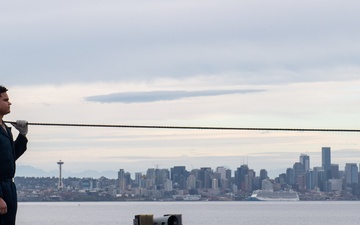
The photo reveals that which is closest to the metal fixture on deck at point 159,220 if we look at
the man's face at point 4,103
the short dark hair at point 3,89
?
the man's face at point 4,103

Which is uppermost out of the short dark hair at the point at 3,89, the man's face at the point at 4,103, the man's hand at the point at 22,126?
the short dark hair at the point at 3,89

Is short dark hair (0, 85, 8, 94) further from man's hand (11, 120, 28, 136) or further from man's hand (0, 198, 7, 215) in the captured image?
man's hand (0, 198, 7, 215)

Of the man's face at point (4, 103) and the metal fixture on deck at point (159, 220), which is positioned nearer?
the man's face at point (4, 103)

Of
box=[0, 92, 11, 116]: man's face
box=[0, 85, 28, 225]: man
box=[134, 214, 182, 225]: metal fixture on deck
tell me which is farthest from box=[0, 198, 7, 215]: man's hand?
box=[134, 214, 182, 225]: metal fixture on deck

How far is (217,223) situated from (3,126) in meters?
165

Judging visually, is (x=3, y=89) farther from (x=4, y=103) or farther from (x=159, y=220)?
(x=159, y=220)

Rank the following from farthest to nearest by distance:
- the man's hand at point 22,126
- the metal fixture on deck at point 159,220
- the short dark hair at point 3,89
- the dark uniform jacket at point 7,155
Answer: the metal fixture on deck at point 159,220
the man's hand at point 22,126
the dark uniform jacket at point 7,155
the short dark hair at point 3,89

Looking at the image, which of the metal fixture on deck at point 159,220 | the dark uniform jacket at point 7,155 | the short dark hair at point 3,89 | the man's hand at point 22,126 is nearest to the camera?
the short dark hair at point 3,89

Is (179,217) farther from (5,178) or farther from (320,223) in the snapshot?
(320,223)

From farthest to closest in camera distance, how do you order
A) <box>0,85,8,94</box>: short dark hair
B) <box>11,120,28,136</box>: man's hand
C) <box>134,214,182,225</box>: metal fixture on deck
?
<box>134,214,182,225</box>: metal fixture on deck → <box>11,120,28,136</box>: man's hand → <box>0,85,8,94</box>: short dark hair

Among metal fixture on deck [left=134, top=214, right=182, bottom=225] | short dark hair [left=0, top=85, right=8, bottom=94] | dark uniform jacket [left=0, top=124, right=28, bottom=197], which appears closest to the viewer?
short dark hair [left=0, top=85, right=8, bottom=94]

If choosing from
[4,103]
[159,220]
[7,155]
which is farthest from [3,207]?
[159,220]

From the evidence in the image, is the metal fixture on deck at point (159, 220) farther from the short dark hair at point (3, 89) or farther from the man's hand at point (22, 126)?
the short dark hair at point (3, 89)

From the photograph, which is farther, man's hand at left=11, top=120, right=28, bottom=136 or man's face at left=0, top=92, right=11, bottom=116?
man's hand at left=11, top=120, right=28, bottom=136
